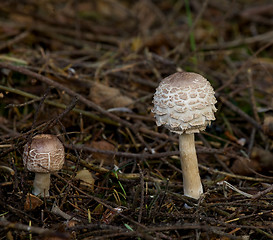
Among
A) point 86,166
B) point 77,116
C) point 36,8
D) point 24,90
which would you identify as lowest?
point 86,166

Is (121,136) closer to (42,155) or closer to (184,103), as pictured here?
(42,155)

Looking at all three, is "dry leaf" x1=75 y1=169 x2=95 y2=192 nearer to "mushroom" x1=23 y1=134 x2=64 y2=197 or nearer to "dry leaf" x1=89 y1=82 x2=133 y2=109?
"mushroom" x1=23 y1=134 x2=64 y2=197

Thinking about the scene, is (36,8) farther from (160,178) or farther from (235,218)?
(235,218)

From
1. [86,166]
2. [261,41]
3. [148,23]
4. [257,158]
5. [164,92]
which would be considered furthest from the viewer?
[148,23]

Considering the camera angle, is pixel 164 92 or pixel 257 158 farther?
pixel 257 158

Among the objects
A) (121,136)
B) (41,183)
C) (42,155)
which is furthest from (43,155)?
(121,136)

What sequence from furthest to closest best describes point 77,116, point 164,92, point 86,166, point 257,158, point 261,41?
point 261,41 < point 77,116 < point 257,158 < point 86,166 < point 164,92

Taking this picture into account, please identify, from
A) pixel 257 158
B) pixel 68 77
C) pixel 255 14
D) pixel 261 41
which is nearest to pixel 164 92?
pixel 257 158

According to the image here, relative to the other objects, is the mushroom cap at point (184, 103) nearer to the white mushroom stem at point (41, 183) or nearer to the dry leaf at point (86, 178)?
the dry leaf at point (86, 178)
